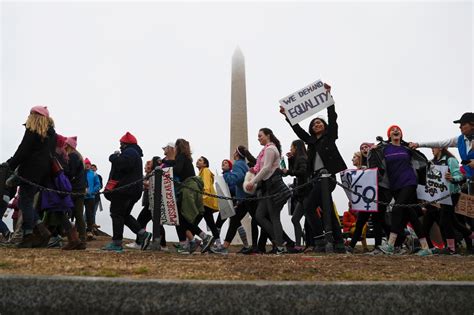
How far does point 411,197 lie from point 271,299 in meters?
4.44

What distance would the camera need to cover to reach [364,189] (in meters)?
7.54

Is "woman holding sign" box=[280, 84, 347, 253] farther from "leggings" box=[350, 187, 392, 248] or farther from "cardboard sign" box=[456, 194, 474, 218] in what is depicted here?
"cardboard sign" box=[456, 194, 474, 218]

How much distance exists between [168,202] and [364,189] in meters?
2.87

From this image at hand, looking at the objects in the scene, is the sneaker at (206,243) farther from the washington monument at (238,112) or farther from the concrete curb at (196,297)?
the washington monument at (238,112)

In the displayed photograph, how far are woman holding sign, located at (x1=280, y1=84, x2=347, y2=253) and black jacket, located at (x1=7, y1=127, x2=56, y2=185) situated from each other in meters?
3.56

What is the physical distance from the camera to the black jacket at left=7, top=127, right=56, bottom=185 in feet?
21.8

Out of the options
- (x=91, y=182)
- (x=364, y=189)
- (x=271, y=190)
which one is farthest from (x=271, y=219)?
(x=91, y=182)

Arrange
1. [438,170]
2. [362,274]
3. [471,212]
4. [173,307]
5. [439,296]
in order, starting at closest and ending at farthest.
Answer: [173,307]
[439,296]
[362,274]
[471,212]
[438,170]

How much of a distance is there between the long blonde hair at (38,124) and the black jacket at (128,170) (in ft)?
3.49

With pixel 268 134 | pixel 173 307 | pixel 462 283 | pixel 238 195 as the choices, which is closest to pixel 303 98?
pixel 268 134

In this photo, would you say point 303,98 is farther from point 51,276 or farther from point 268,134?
point 51,276

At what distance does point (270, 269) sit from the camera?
4.26 metres

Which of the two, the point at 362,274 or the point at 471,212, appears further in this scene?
the point at 471,212

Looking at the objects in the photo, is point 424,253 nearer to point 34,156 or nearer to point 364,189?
point 364,189
